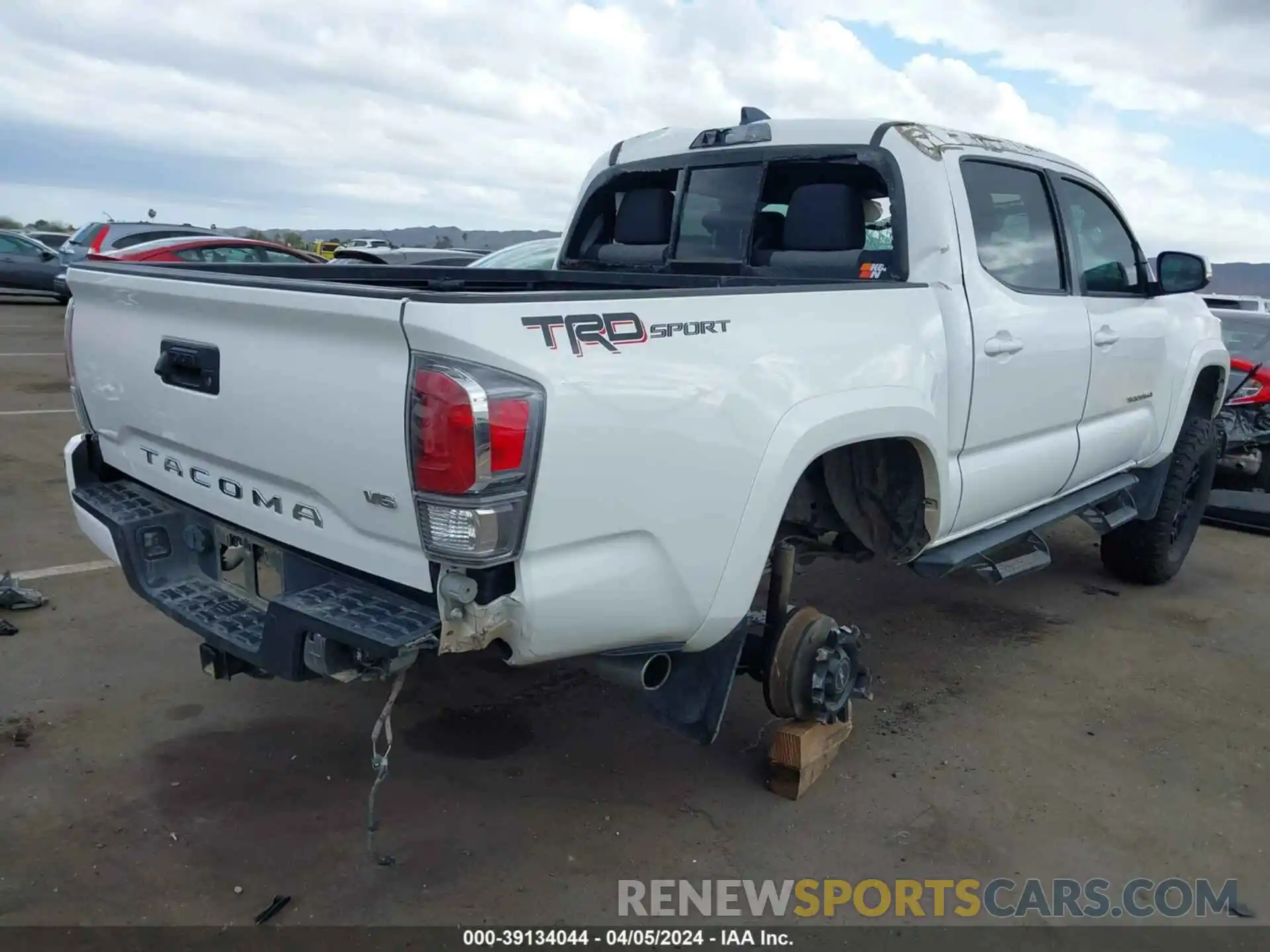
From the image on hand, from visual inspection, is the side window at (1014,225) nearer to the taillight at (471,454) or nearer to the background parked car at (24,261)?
the taillight at (471,454)

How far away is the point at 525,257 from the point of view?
10344 mm

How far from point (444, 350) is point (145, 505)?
60.3 inches

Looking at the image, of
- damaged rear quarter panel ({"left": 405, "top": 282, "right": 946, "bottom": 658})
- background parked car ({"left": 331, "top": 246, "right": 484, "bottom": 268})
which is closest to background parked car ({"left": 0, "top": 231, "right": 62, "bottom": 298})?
background parked car ({"left": 331, "top": 246, "right": 484, "bottom": 268})

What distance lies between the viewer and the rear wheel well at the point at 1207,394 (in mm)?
5812

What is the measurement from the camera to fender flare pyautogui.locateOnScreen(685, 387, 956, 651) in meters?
2.83

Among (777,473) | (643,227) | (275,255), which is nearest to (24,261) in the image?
(275,255)

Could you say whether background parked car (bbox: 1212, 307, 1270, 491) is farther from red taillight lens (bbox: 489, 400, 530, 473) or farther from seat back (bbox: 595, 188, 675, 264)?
red taillight lens (bbox: 489, 400, 530, 473)

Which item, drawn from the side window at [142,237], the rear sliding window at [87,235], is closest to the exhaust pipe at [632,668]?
the side window at [142,237]

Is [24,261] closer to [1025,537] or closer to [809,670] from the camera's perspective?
[1025,537]

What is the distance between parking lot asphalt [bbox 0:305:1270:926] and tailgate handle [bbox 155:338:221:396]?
1.32 meters

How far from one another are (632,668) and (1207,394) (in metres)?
4.54

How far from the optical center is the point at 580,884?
2.97 m

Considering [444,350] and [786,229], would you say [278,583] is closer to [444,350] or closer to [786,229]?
[444,350]

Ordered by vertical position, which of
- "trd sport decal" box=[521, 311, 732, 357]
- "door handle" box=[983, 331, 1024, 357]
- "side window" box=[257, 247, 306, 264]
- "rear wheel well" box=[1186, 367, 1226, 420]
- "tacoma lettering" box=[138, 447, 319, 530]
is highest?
"trd sport decal" box=[521, 311, 732, 357]
